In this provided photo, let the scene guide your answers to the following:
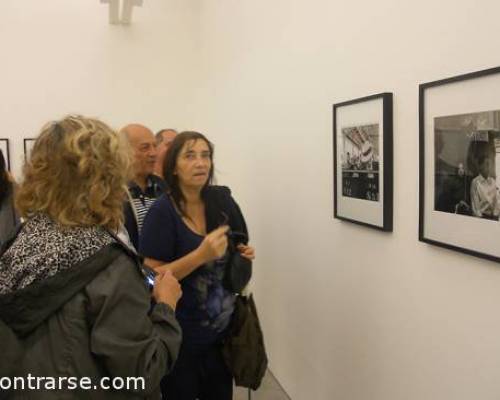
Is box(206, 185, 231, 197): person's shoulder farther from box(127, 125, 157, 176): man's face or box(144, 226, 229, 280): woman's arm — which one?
box(127, 125, 157, 176): man's face

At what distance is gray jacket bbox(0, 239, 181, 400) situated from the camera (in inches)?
43.8

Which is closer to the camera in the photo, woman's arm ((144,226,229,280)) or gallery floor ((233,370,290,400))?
woman's arm ((144,226,229,280))

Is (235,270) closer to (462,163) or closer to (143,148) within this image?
(143,148)

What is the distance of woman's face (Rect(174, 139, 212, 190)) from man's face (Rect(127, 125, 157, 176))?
43 cm

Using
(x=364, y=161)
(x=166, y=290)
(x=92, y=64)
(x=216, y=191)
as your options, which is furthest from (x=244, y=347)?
(x=92, y=64)

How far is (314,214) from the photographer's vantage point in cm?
246

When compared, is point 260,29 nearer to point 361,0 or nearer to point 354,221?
point 361,0

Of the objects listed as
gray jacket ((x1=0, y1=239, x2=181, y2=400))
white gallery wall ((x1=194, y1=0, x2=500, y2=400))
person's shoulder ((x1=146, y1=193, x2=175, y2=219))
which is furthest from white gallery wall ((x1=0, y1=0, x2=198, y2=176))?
gray jacket ((x1=0, y1=239, x2=181, y2=400))

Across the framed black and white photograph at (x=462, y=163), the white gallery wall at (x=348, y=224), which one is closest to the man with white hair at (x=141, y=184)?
the white gallery wall at (x=348, y=224)

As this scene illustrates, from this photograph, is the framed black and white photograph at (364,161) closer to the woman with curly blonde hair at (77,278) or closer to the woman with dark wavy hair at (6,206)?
the woman with curly blonde hair at (77,278)

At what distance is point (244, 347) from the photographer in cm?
204

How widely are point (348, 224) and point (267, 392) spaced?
1.48 metres

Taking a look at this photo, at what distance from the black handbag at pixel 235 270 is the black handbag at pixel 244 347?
0.09 meters

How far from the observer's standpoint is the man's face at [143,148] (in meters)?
2.46
